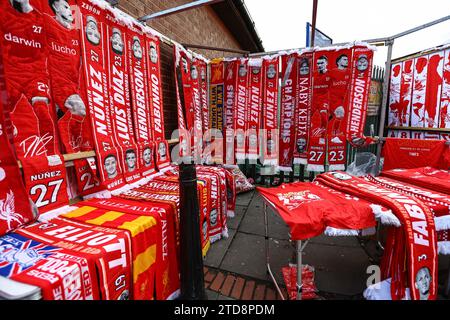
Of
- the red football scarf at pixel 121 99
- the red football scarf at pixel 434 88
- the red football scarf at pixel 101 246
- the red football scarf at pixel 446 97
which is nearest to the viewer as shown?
the red football scarf at pixel 101 246

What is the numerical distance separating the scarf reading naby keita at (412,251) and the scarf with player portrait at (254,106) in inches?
105

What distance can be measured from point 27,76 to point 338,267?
320 cm

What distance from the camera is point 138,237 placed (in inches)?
62.7

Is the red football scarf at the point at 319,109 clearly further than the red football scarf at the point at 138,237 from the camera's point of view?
Yes

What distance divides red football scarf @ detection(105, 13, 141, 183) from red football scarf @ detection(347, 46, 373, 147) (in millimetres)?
3269

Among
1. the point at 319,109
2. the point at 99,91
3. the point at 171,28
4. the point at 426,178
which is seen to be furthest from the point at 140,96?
the point at 426,178

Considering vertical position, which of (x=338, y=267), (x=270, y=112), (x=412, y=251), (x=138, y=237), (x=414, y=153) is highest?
(x=270, y=112)

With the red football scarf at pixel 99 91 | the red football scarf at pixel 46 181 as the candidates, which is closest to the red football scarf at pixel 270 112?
the red football scarf at pixel 99 91

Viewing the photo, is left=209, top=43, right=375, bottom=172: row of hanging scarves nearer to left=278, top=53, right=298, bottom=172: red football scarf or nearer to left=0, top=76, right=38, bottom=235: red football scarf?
left=278, top=53, right=298, bottom=172: red football scarf

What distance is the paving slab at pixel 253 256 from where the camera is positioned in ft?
7.98

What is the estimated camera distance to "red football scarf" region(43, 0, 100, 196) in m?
1.82

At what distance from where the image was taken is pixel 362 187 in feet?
7.13

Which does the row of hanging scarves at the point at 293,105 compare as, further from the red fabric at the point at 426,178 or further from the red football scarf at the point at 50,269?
the red football scarf at the point at 50,269

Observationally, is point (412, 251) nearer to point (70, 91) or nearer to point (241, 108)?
point (70, 91)
